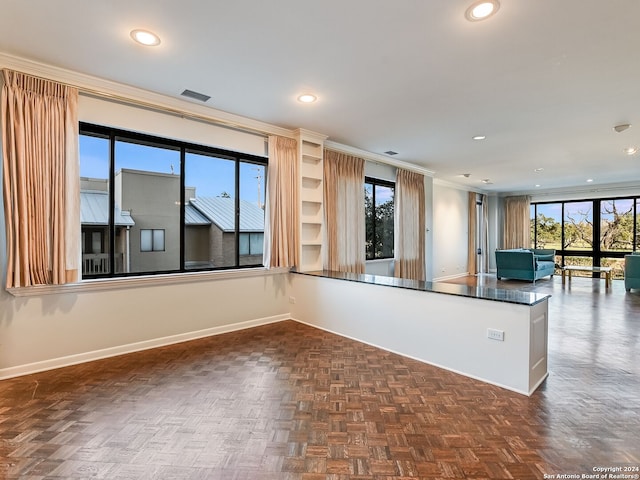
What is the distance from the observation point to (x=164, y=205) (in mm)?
3809

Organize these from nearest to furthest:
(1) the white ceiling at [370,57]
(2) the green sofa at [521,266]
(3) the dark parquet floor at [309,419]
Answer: (3) the dark parquet floor at [309,419] → (1) the white ceiling at [370,57] → (2) the green sofa at [521,266]

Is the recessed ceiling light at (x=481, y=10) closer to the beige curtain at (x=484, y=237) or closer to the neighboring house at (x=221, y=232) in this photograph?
the neighboring house at (x=221, y=232)

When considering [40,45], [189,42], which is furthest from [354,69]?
[40,45]

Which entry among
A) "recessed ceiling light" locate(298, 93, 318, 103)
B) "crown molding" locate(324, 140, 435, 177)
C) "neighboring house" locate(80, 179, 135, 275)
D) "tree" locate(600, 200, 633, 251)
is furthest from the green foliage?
"tree" locate(600, 200, 633, 251)

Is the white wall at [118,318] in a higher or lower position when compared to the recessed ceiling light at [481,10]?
lower

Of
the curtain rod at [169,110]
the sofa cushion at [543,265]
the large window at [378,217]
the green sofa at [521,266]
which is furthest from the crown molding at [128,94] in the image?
the sofa cushion at [543,265]

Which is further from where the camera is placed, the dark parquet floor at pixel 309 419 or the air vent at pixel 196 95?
the air vent at pixel 196 95

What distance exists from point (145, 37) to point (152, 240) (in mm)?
2118

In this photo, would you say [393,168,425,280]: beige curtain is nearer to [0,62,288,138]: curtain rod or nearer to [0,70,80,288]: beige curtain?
[0,62,288,138]: curtain rod

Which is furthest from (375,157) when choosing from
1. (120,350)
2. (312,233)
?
(120,350)

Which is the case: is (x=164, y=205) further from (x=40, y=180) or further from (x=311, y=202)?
(x=311, y=202)

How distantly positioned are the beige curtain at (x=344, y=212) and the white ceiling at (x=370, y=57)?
2.57ft

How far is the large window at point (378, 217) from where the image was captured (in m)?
6.02

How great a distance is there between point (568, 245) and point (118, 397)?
39.9ft
